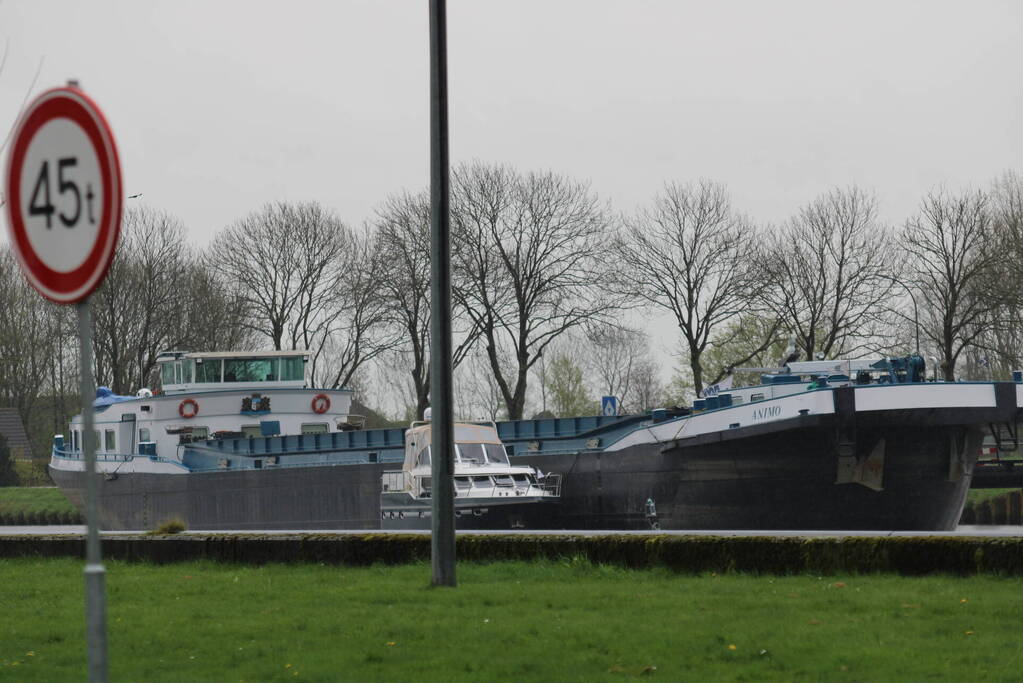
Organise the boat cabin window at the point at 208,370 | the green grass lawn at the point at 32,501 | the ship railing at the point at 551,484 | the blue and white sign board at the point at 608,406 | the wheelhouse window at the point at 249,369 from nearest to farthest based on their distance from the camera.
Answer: the ship railing at the point at 551,484 < the blue and white sign board at the point at 608,406 < the boat cabin window at the point at 208,370 < the wheelhouse window at the point at 249,369 < the green grass lawn at the point at 32,501

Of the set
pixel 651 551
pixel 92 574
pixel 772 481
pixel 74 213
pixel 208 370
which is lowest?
pixel 651 551

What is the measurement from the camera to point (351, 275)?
66250mm

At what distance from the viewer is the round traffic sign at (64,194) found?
16.0 ft

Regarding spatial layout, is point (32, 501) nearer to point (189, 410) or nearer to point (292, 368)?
point (189, 410)

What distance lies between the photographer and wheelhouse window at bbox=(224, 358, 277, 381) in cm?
4769

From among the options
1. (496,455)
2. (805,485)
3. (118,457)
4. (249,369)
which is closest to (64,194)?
(805,485)

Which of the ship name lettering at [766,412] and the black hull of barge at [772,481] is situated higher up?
the ship name lettering at [766,412]

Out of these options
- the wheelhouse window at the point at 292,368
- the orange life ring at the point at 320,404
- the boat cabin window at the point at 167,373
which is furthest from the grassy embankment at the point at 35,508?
the orange life ring at the point at 320,404

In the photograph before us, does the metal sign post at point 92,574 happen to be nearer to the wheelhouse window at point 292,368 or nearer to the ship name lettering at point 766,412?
the ship name lettering at point 766,412

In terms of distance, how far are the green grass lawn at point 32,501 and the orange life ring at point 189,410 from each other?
12.2m

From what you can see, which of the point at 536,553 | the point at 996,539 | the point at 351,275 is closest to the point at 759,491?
the point at 536,553

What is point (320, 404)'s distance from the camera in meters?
47.9

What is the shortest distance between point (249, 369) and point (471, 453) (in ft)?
56.7

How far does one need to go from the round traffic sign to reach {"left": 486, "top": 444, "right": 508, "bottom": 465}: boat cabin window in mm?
27884
